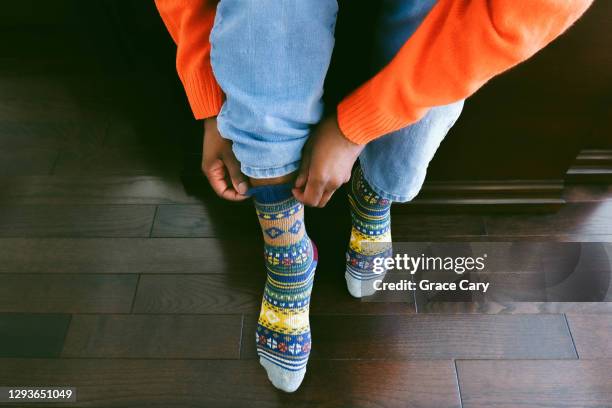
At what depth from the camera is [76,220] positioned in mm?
1037

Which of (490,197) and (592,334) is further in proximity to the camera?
(490,197)

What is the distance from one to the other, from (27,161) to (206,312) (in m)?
0.67

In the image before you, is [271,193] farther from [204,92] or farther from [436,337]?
[436,337]

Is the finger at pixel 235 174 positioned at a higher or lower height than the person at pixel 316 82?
lower

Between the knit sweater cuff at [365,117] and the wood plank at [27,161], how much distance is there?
0.93 meters

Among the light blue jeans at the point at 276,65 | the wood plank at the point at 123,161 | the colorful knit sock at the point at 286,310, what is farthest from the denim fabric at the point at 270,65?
the wood plank at the point at 123,161

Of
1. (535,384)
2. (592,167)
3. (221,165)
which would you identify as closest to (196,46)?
(221,165)

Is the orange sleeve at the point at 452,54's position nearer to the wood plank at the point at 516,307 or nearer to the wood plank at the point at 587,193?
the wood plank at the point at 516,307

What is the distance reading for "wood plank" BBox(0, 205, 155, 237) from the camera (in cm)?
101

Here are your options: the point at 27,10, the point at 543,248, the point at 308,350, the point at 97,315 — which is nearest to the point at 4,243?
the point at 97,315

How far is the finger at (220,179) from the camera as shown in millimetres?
614

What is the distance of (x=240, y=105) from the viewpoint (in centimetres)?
47

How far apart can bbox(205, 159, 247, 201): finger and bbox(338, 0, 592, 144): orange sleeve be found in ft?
0.64

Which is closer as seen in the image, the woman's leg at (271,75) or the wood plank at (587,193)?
the woman's leg at (271,75)
